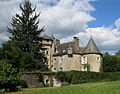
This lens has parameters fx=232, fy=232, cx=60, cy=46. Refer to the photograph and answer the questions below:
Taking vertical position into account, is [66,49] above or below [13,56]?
above

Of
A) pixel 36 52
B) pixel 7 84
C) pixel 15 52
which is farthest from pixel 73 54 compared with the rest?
pixel 7 84

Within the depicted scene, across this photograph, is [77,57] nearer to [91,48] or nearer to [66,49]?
[66,49]

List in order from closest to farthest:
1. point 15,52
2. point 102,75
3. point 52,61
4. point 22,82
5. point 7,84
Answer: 1. point 7,84
2. point 22,82
3. point 15,52
4. point 102,75
5. point 52,61

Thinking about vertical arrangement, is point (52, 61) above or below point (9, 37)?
below

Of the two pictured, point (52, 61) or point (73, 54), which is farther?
point (52, 61)

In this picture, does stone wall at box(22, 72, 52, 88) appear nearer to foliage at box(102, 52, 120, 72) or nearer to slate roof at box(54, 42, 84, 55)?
slate roof at box(54, 42, 84, 55)

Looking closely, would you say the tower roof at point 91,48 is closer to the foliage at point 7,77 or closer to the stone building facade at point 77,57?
the stone building facade at point 77,57

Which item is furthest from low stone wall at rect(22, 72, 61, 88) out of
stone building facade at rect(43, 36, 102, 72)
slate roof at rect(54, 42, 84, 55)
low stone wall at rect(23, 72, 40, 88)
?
slate roof at rect(54, 42, 84, 55)

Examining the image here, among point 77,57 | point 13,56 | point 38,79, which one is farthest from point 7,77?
point 77,57

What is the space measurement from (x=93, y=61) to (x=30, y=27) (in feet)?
53.3

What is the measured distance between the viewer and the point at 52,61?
200 feet

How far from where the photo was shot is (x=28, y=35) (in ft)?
160

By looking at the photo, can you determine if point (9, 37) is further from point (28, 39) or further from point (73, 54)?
point (73, 54)

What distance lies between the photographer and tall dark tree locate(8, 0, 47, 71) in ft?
157
